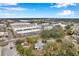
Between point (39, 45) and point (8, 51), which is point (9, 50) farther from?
point (39, 45)

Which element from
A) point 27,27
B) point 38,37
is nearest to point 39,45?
point 38,37

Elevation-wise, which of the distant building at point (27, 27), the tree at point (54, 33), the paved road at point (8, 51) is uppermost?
the distant building at point (27, 27)

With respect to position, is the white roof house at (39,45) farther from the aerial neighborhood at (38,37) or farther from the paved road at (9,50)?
the paved road at (9,50)

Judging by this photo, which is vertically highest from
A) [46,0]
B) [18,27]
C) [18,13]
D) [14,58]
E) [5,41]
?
[46,0]

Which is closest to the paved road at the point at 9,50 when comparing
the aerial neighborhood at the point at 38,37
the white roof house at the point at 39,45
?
the aerial neighborhood at the point at 38,37

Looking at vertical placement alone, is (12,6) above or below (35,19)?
above

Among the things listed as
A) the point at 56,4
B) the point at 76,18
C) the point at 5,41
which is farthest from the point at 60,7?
the point at 5,41

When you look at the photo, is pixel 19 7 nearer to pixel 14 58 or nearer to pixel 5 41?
pixel 5 41

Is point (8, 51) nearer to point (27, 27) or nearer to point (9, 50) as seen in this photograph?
point (9, 50)

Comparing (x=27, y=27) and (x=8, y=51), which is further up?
(x=27, y=27)

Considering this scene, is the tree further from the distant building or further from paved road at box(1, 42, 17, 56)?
paved road at box(1, 42, 17, 56)

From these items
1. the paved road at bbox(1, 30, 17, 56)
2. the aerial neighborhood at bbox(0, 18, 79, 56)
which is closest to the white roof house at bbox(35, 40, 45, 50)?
the aerial neighborhood at bbox(0, 18, 79, 56)
